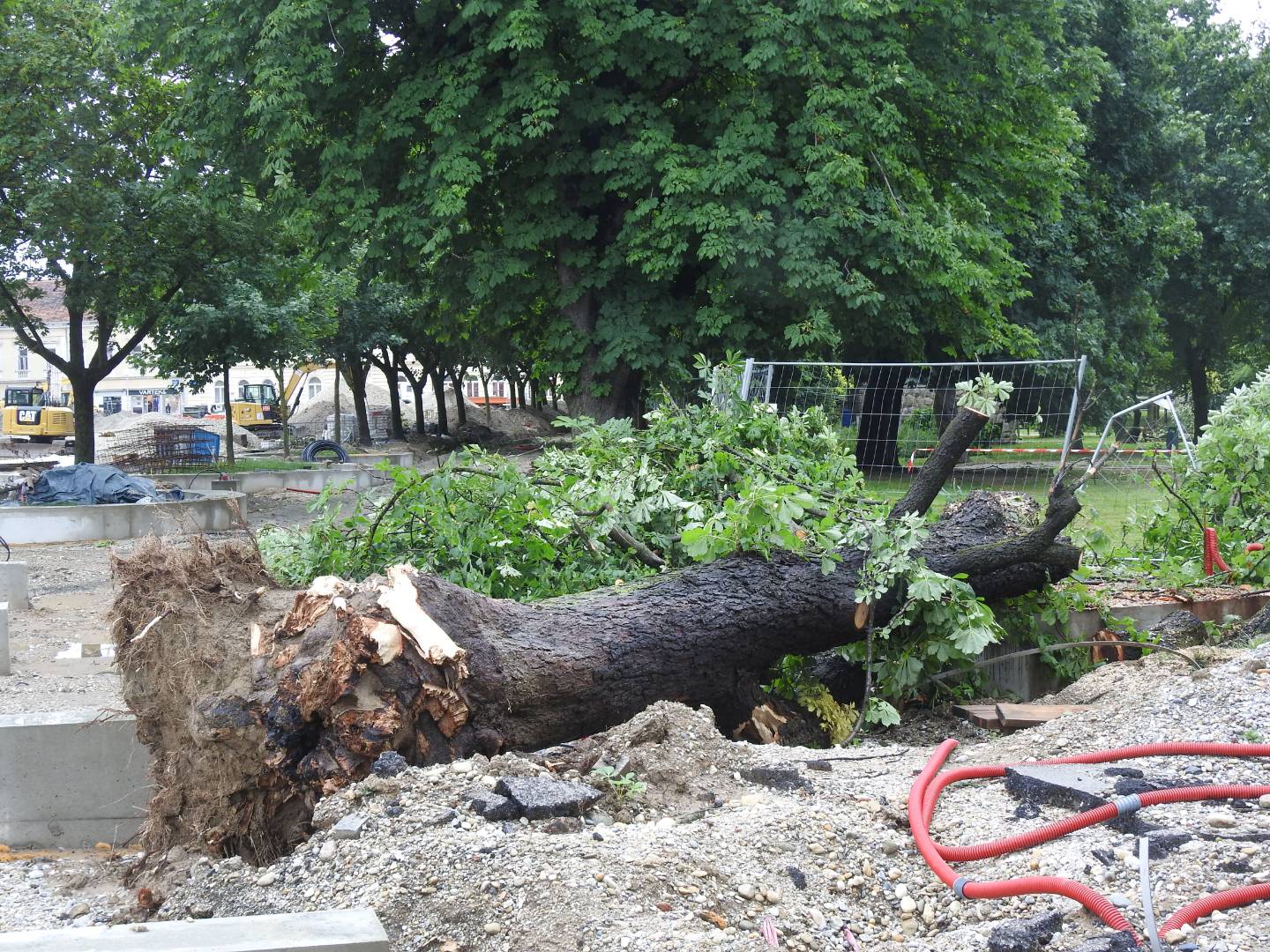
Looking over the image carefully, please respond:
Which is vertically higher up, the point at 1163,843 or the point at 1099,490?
the point at 1099,490

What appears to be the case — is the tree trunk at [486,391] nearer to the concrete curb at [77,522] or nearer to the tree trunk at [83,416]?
the tree trunk at [83,416]

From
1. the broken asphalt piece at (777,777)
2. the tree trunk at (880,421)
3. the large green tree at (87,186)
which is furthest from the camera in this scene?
the large green tree at (87,186)

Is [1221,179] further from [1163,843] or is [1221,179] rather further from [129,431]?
[129,431]

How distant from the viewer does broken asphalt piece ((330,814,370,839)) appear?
3.37 meters

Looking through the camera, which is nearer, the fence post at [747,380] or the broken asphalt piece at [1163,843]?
the broken asphalt piece at [1163,843]

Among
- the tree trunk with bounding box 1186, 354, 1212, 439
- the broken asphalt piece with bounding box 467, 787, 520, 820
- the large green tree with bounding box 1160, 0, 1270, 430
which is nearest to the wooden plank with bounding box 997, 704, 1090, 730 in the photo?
the broken asphalt piece with bounding box 467, 787, 520, 820

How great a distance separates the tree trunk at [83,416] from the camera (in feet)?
65.5

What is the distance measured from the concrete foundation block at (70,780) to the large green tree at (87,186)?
12.6 metres

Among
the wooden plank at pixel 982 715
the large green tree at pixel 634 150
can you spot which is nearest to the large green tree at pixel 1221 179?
the large green tree at pixel 634 150

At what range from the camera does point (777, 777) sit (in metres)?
3.96

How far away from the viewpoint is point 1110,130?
1049 inches

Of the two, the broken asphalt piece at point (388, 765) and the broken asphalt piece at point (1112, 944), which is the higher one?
the broken asphalt piece at point (388, 765)

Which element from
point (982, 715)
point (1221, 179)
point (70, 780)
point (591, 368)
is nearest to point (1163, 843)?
point (982, 715)

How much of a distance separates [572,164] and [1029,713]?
11323mm
